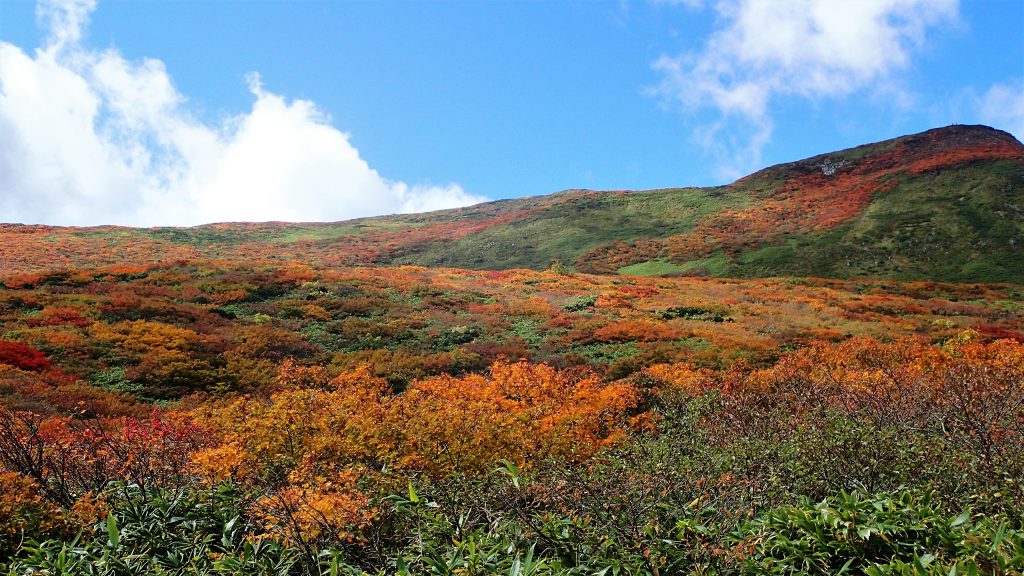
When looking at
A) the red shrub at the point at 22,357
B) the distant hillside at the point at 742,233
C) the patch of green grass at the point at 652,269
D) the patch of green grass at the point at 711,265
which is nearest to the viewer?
the red shrub at the point at 22,357

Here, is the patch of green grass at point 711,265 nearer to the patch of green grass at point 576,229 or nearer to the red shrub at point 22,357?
the patch of green grass at point 576,229

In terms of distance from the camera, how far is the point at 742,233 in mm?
59156

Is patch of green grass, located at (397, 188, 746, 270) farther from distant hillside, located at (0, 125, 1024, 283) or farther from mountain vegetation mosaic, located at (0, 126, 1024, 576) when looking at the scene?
mountain vegetation mosaic, located at (0, 126, 1024, 576)

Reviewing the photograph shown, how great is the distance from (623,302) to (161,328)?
68.2 feet

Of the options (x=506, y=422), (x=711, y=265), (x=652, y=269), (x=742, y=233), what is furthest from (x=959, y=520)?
(x=742, y=233)

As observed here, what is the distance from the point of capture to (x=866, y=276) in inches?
1761

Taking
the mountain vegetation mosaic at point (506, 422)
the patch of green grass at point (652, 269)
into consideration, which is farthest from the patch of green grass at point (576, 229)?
the mountain vegetation mosaic at point (506, 422)

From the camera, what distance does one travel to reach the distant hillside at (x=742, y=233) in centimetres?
4700

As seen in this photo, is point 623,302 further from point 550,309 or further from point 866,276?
point 866,276

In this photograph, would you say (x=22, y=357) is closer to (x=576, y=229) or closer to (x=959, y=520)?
(x=959, y=520)

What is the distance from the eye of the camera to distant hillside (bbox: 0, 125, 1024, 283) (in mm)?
47000

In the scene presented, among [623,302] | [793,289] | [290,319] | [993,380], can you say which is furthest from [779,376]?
[793,289]

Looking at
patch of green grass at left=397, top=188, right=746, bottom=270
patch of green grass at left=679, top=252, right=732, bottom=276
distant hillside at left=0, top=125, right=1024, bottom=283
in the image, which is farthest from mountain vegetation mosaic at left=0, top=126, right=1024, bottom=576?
patch of green grass at left=397, top=188, right=746, bottom=270

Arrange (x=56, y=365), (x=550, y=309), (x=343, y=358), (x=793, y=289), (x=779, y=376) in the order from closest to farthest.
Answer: (x=779, y=376)
(x=56, y=365)
(x=343, y=358)
(x=550, y=309)
(x=793, y=289)
